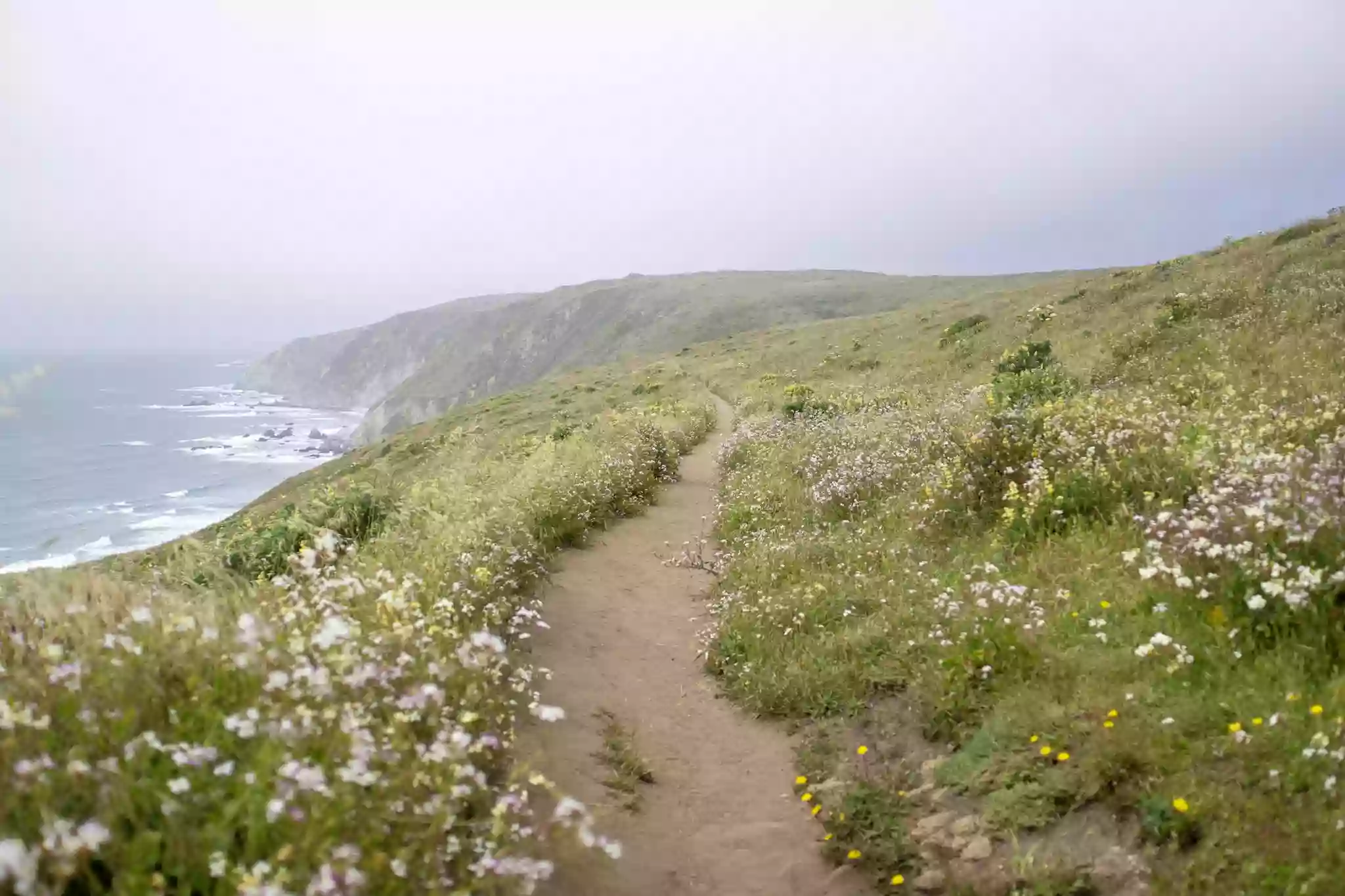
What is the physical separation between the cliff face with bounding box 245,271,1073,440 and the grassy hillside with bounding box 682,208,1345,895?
288 feet

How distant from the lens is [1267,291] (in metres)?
15.2

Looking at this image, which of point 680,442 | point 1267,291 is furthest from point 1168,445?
point 680,442

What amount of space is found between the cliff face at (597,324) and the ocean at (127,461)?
18.8 meters

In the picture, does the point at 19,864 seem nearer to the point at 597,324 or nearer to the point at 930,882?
the point at 930,882

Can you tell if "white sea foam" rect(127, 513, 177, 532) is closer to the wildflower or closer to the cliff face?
the cliff face

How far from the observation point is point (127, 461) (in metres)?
82.2

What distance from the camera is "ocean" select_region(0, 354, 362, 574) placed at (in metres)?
53.4

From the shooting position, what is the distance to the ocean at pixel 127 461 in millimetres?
53375

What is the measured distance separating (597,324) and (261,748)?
461 feet

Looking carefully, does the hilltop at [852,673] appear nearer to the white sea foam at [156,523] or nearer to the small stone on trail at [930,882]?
the small stone on trail at [930,882]

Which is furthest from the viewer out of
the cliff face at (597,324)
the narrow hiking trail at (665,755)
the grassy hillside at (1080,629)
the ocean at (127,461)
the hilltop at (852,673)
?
the cliff face at (597,324)

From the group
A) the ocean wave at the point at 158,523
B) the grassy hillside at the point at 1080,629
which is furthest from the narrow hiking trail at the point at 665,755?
the ocean wave at the point at 158,523

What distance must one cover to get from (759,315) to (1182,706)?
4118 inches

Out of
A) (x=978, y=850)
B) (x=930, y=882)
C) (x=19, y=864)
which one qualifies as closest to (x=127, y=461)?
(x=19, y=864)
